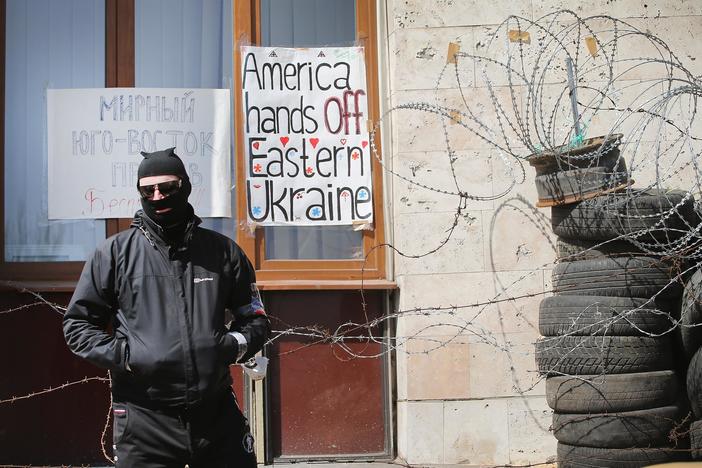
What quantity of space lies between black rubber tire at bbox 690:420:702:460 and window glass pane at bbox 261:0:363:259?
2.61 metres

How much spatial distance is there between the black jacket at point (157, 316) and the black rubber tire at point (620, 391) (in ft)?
8.15

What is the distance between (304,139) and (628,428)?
3.04 meters

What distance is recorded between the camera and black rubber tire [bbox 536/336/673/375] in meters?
5.70

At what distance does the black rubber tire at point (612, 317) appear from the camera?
569 centimetres

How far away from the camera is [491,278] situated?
6.76 meters

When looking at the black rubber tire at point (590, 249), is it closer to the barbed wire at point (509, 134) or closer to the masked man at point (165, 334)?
the barbed wire at point (509, 134)

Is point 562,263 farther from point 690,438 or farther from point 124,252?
point 124,252

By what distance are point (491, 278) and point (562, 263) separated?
779 millimetres

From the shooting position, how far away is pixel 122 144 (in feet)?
23.1

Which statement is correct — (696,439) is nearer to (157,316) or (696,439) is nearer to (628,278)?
(628,278)

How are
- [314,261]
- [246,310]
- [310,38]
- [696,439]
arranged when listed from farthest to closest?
1. [310,38]
2. [314,261]
3. [696,439]
4. [246,310]

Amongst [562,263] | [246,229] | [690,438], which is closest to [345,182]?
[246,229]

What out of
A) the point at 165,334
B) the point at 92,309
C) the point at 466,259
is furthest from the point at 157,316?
the point at 466,259

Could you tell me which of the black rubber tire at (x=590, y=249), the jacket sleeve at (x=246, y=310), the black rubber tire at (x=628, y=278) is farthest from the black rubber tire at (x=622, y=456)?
the jacket sleeve at (x=246, y=310)
